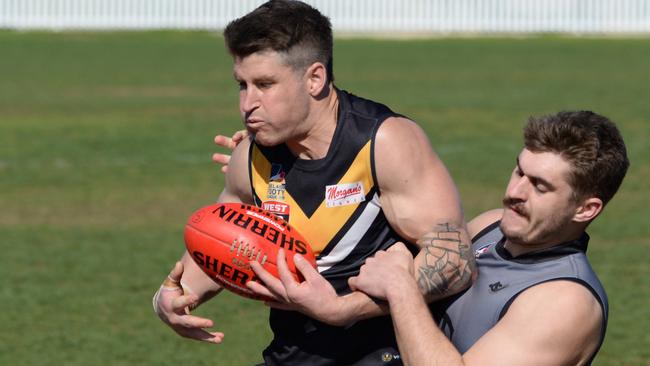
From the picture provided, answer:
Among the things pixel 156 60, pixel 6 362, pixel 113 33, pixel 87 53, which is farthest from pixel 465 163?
pixel 113 33

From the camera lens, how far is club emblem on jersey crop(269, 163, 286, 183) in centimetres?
582

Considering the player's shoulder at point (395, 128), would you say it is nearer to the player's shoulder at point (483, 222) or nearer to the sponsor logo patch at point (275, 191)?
the sponsor logo patch at point (275, 191)

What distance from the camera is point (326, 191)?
5.64 meters

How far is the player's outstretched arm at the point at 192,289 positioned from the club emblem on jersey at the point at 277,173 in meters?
0.18

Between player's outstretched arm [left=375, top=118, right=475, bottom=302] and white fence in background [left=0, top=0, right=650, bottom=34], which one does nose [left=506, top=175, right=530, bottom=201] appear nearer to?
player's outstretched arm [left=375, top=118, right=475, bottom=302]

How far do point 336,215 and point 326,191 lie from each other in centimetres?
11

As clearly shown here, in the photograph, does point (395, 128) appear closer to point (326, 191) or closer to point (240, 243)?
point (326, 191)

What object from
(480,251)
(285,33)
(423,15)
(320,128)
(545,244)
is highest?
(285,33)

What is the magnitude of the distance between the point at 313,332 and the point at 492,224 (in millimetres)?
966

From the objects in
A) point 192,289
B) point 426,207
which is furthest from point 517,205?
point 192,289

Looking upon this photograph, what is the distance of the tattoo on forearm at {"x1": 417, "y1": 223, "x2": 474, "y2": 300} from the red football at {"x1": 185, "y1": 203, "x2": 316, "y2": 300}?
52 centimetres

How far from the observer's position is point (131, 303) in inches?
413

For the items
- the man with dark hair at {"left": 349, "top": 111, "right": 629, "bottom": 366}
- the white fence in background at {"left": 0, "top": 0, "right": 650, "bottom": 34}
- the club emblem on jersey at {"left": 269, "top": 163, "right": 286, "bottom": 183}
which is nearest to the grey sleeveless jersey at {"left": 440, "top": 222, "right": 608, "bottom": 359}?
the man with dark hair at {"left": 349, "top": 111, "right": 629, "bottom": 366}

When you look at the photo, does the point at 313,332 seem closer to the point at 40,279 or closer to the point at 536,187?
the point at 536,187
